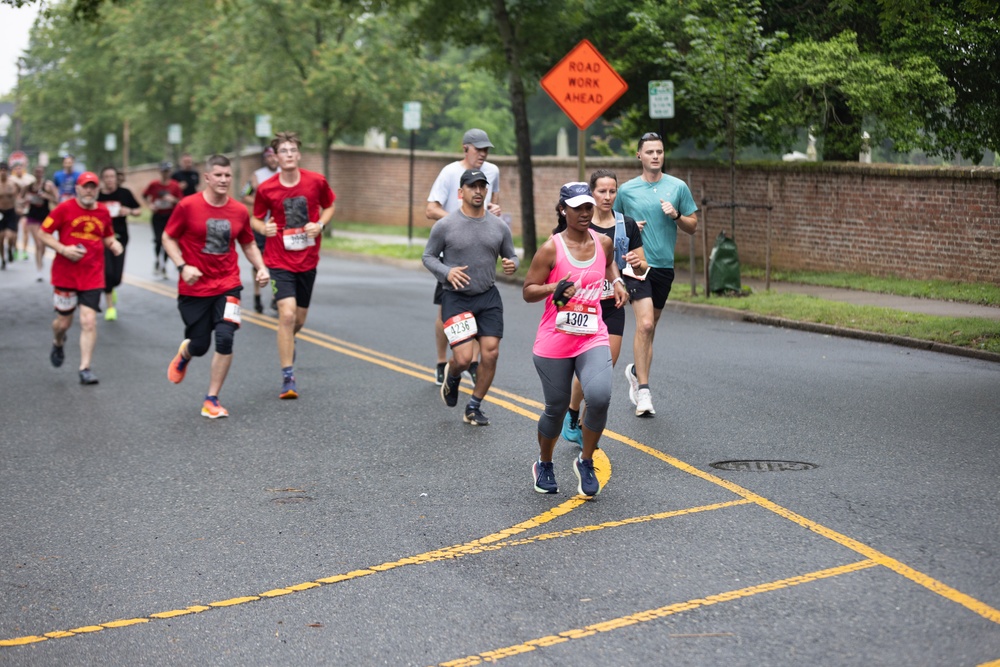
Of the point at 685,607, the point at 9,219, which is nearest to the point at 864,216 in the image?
the point at 9,219

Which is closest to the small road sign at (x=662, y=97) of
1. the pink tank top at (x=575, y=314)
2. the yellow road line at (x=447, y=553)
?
the pink tank top at (x=575, y=314)

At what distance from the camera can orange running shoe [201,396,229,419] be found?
10336mm

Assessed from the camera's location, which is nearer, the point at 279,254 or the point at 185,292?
the point at 185,292

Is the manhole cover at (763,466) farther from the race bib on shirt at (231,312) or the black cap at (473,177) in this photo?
the race bib on shirt at (231,312)

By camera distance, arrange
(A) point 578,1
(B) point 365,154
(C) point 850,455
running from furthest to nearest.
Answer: (B) point 365,154 < (A) point 578,1 < (C) point 850,455

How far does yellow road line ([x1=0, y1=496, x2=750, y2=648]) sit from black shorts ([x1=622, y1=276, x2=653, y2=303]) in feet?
9.11

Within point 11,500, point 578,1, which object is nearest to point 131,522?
point 11,500

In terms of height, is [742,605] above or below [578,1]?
below

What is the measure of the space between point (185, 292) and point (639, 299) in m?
3.42

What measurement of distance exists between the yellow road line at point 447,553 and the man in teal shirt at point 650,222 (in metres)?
2.78

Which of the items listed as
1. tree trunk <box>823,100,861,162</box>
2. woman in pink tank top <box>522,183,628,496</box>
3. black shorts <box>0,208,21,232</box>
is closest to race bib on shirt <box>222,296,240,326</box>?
woman in pink tank top <box>522,183,628,496</box>

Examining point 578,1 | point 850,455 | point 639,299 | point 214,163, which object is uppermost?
point 578,1

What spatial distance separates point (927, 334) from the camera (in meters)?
14.5

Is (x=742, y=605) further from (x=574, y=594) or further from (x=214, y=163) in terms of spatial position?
(x=214, y=163)
